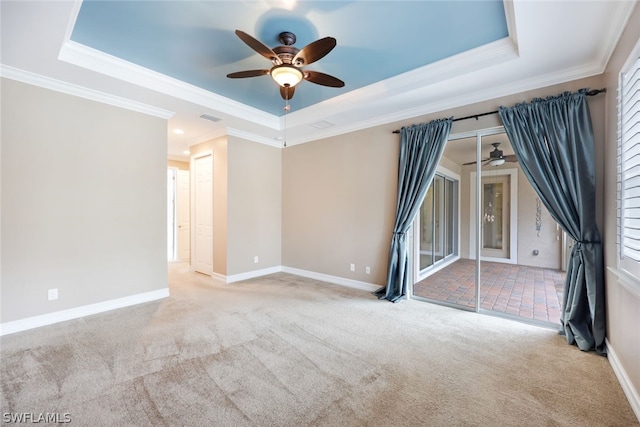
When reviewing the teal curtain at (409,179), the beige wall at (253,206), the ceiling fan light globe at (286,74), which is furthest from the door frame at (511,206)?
the beige wall at (253,206)

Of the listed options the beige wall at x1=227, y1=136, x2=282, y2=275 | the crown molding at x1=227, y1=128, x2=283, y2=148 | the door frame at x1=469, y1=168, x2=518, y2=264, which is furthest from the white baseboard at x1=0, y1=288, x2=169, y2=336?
the door frame at x1=469, y1=168, x2=518, y2=264

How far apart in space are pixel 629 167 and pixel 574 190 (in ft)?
2.64

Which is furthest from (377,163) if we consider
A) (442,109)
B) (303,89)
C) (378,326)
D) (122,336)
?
(122,336)

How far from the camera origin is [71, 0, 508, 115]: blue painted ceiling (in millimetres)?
2234

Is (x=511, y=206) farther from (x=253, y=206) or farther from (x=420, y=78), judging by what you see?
(x=253, y=206)

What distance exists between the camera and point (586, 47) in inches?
94.7

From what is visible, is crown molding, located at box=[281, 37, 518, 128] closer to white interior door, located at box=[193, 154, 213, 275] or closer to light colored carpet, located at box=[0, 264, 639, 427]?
white interior door, located at box=[193, 154, 213, 275]

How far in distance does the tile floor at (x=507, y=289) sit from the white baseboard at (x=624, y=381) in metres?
0.77


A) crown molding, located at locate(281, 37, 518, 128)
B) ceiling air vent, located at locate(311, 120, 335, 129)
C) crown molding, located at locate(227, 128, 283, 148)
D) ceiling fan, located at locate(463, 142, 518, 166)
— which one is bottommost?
ceiling fan, located at locate(463, 142, 518, 166)

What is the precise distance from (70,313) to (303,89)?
398 cm

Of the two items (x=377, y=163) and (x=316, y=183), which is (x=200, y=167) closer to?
(x=316, y=183)

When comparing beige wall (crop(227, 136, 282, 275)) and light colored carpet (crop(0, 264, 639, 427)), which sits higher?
beige wall (crop(227, 136, 282, 275))

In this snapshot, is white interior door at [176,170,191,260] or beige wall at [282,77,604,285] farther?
white interior door at [176,170,191,260]

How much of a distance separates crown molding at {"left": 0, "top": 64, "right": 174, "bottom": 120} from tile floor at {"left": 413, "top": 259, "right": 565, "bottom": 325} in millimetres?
4666
